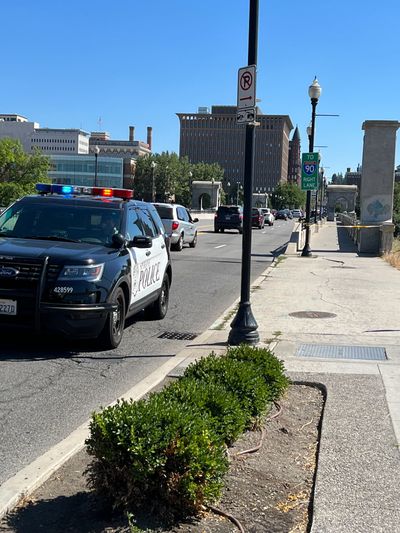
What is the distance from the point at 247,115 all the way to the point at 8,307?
352 centimetres

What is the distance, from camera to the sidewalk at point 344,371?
11.9 feet

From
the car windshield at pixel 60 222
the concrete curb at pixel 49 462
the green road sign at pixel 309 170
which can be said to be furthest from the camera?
the green road sign at pixel 309 170

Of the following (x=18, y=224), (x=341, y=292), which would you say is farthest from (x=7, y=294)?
(x=341, y=292)

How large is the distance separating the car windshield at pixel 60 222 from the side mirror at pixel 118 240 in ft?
0.45

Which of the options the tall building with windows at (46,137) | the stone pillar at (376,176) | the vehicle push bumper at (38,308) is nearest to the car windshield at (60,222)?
the vehicle push bumper at (38,308)

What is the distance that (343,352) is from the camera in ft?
25.5

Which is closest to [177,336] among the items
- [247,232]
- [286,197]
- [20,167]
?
[247,232]

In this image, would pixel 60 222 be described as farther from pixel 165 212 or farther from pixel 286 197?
pixel 286 197

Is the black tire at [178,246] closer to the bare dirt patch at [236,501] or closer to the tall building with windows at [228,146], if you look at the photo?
the bare dirt patch at [236,501]

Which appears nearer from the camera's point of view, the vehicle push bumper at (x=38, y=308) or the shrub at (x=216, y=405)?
the shrub at (x=216, y=405)

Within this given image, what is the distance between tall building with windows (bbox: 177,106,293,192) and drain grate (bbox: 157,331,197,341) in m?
147

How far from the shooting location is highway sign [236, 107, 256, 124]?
24.3 feet

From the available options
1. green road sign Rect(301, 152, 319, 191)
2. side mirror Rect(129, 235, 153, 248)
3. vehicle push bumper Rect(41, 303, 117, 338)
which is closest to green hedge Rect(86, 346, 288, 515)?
vehicle push bumper Rect(41, 303, 117, 338)

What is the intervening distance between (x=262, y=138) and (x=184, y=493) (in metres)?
155
